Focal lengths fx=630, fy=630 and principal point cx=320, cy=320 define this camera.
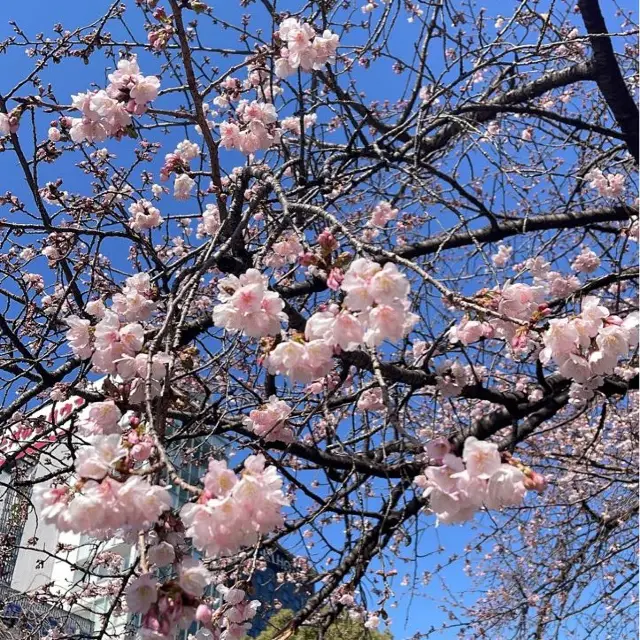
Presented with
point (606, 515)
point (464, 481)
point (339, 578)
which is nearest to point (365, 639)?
point (339, 578)

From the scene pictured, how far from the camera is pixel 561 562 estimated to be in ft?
15.7

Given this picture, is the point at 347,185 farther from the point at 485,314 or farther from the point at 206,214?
the point at 485,314

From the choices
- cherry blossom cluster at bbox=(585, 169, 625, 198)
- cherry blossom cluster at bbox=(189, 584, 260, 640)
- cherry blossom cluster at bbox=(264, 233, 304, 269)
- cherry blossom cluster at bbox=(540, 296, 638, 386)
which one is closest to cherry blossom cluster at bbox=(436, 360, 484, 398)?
cherry blossom cluster at bbox=(264, 233, 304, 269)

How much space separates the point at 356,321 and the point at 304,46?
5.30ft

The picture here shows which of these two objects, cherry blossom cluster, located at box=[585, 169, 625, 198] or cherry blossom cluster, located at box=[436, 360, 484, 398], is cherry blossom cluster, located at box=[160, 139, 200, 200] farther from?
cherry blossom cluster, located at box=[585, 169, 625, 198]

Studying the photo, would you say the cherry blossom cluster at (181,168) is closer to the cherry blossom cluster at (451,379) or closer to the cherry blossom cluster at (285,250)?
the cherry blossom cluster at (285,250)

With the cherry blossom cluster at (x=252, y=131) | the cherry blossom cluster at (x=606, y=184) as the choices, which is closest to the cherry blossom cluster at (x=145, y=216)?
the cherry blossom cluster at (x=252, y=131)

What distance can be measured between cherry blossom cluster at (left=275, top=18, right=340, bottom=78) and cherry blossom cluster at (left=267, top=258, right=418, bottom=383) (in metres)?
1.53

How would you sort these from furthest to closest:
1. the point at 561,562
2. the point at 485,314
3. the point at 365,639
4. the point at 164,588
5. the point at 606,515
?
the point at 561,562
the point at 606,515
the point at 365,639
the point at 485,314
the point at 164,588

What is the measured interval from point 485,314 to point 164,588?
0.83 meters

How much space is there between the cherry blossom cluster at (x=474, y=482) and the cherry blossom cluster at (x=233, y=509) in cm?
31

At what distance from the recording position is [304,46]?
2.50 m

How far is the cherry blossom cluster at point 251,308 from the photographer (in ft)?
4.78

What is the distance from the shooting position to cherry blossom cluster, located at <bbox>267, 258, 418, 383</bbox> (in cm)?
127
